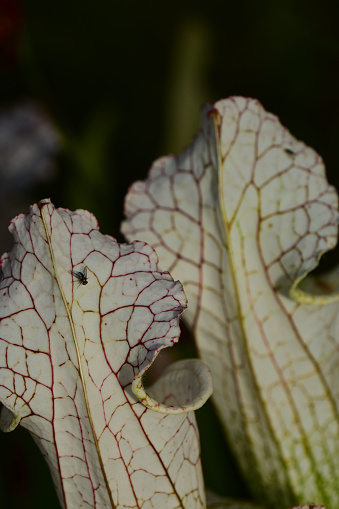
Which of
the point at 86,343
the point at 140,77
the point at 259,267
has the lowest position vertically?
the point at 86,343

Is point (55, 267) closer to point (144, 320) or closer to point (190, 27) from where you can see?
point (144, 320)

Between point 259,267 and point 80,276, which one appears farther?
point 259,267

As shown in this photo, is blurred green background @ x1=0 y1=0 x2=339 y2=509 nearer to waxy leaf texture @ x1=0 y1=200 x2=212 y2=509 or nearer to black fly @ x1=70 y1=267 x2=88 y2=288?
waxy leaf texture @ x1=0 y1=200 x2=212 y2=509

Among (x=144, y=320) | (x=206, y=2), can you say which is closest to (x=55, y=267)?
(x=144, y=320)

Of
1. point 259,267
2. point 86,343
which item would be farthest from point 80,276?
point 259,267

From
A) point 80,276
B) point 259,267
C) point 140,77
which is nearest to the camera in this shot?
point 80,276

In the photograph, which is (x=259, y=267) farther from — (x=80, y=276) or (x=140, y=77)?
(x=140, y=77)

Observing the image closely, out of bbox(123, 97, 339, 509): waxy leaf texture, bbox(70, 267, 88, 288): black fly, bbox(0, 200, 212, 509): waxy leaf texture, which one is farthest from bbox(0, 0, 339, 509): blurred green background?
bbox(70, 267, 88, 288): black fly

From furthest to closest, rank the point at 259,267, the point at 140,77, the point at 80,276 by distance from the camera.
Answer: the point at 140,77
the point at 259,267
the point at 80,276
